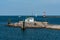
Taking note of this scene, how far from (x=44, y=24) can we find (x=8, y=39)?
123 feet

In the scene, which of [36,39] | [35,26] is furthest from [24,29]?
[36,39]

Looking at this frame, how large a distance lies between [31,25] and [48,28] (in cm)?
820

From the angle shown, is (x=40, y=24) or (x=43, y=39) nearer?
(x=43, y=39)

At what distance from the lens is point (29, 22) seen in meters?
103

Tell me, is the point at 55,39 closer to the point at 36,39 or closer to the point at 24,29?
the point at 36,39

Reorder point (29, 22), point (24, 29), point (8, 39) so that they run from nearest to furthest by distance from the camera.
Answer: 1. point (8, 39)
2. point (24, 29)
3. point (29, 22)

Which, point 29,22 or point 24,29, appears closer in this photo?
point 24,29

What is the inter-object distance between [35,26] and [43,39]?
3394cm

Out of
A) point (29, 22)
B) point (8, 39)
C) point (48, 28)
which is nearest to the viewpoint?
point (8, 39)

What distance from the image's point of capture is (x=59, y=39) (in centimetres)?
6488

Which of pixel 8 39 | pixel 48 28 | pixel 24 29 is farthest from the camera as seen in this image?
pixel 48 28

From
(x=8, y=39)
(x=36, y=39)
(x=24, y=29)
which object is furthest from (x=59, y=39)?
(x=24, y=29)

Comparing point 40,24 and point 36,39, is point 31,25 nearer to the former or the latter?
point 40,24

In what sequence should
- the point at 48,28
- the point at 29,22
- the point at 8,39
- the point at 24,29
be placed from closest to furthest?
1. the point at 8,39
2. the point at 24,29
3. the point at 48,28
4. the point at 29,22
